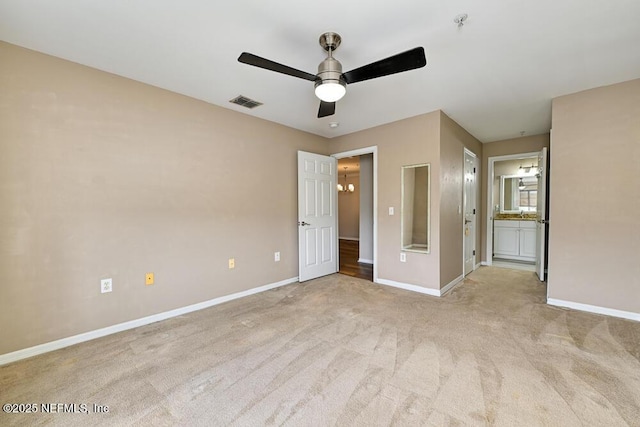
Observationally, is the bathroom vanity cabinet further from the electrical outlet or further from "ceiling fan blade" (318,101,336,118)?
the electrical outlet

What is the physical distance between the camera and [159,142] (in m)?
2.78

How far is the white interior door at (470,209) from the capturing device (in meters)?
4.42

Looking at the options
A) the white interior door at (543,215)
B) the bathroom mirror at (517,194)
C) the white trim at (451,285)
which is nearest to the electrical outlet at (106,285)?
the white trim at (451,285)

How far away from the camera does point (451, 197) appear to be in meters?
3.84

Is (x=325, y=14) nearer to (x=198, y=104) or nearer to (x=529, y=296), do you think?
(x=198, y=104)

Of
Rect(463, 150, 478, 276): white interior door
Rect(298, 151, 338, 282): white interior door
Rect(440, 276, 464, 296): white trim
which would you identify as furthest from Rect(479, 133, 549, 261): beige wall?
Rect(298, 151, 338, 282): white interior door

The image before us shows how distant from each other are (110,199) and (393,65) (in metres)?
2.66

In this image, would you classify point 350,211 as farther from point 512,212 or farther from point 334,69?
point 334,69

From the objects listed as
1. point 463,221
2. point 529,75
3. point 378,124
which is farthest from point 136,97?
point 463,221

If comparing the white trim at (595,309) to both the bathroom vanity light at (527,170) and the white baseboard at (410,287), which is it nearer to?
the white baseboard at (410,287)

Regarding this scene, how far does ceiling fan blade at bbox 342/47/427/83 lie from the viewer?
1.59 metres

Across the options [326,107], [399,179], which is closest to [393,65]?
[326,107]

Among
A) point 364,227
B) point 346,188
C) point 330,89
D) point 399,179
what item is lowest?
point 364,227

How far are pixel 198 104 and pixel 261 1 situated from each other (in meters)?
1.77
